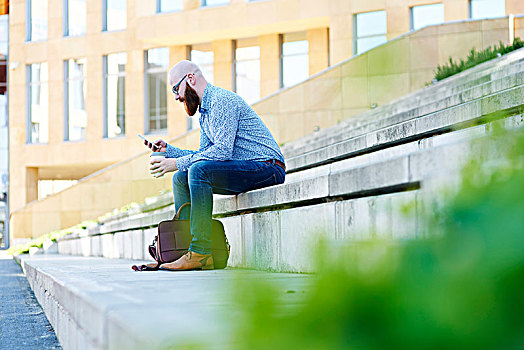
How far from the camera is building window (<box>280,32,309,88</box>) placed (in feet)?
84.5

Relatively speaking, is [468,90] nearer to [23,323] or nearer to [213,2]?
[23,323]

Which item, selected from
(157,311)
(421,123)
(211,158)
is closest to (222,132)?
(211,158)

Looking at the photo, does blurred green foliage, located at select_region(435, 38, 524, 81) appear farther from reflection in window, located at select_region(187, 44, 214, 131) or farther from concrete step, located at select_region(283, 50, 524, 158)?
reflection in window, located at select_region(187, 44, 214, 131)

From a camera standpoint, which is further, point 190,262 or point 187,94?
point 187,94

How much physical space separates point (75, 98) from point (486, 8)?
17.8 m

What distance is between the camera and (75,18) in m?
31.1

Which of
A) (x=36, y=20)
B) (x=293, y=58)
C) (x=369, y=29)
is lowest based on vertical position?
(x=293, y=58)

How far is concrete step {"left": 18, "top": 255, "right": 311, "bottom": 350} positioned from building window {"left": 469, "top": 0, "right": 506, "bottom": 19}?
16566mm

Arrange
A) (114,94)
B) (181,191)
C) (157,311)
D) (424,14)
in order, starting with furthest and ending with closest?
(114,94) → (424,14) → (181,191) → (157,311)

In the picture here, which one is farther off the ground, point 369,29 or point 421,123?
point 369,29

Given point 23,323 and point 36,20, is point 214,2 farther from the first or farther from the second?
point 23,323

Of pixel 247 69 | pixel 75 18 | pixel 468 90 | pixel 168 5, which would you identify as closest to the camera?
pixel 468 90

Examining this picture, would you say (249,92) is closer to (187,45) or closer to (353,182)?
(187,45)

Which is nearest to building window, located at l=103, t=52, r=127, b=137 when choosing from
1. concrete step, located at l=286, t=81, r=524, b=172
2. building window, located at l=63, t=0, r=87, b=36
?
building window, located at l=63, t=0, r=87, b=36
